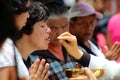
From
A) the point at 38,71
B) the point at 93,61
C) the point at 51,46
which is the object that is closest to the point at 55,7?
the point at 51,46

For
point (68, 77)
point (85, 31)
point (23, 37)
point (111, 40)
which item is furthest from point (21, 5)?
point (111, 40)

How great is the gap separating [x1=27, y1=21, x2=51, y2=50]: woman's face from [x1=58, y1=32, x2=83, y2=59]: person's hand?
9 cm

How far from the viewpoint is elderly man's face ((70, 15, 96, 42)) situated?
3.54 meters

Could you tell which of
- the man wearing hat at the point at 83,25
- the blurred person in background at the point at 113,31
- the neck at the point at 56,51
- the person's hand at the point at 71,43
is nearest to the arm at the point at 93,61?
the person's hand at the point at 71,43

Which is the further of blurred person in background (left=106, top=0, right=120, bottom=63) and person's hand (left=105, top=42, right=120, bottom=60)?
blurred person in background (left=106, top=0, right=120, bottom=63)

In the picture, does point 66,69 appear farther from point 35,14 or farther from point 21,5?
point 21,5

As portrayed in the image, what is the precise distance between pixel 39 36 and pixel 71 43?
20 centimetres

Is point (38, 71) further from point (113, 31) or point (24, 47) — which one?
point (113, 31)

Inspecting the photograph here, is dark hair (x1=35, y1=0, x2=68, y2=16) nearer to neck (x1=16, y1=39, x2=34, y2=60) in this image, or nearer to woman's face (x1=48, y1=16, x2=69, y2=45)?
woman's face (x1=48, y1=16, x2=69, y2=45)

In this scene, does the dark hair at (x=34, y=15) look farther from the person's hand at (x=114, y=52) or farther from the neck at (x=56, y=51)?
the person's hand at (x=114, y=52)

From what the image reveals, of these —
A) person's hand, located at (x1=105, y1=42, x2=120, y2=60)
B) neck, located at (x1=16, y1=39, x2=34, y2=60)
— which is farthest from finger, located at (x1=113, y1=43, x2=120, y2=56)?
neck, located at (x1=16, y1=39, x2=34, y2=60)

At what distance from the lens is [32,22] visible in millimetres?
2801

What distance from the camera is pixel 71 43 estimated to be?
9.45 feet

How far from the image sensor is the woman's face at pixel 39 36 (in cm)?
280
